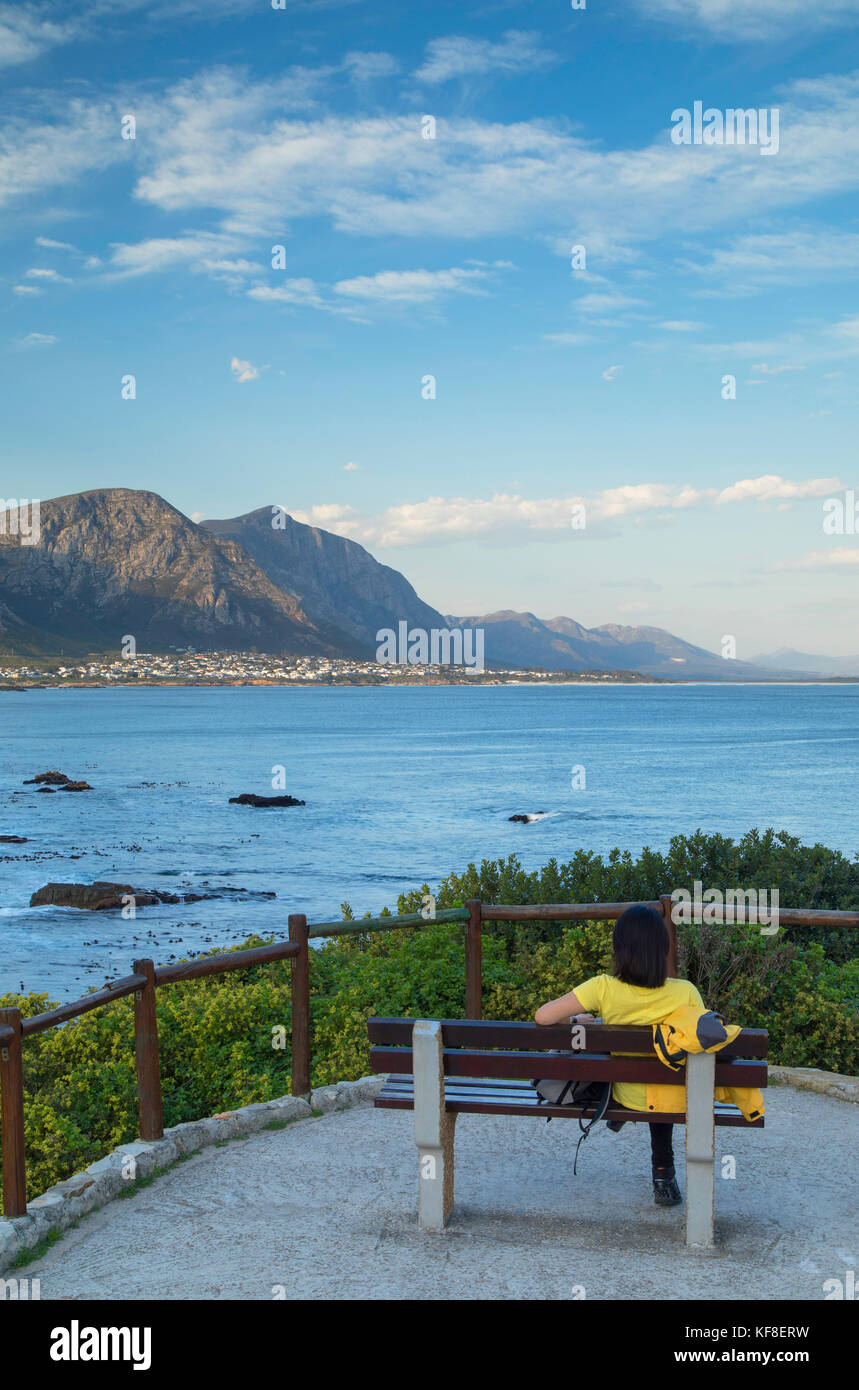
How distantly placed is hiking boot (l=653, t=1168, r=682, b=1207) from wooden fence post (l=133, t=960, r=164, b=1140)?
2.63 m

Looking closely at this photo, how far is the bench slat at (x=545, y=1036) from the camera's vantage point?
15.3ft

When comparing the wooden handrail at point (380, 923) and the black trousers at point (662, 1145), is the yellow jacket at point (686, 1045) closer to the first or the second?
the black trousers at point (662, 1145)

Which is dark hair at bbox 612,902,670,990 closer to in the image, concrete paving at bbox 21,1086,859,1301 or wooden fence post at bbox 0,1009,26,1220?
concrete paving at bbox 21,1086,859,1301

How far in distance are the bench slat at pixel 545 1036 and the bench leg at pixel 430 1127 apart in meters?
0.13

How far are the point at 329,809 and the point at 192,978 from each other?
42988mm

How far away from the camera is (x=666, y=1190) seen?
5039mm

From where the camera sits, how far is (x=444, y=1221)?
4828 millimetres

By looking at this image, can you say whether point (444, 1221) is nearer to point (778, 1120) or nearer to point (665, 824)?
point (778, 1120)

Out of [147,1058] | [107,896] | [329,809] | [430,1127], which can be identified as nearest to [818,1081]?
[430,1127]

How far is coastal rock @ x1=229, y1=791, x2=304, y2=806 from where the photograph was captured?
166ft

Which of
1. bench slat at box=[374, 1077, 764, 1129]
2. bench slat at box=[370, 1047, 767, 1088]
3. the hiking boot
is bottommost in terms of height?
the hiking boot

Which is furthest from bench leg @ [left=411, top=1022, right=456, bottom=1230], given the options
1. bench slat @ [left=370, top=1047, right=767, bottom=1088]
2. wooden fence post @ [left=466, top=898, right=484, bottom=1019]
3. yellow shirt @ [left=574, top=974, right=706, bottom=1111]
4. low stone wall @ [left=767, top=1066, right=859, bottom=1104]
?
low stone wall @ [left=767, top=1066, right=859, bottom=1104]

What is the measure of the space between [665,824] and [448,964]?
37438 mm

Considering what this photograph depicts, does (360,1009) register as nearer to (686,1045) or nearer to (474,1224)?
(474,1224)
